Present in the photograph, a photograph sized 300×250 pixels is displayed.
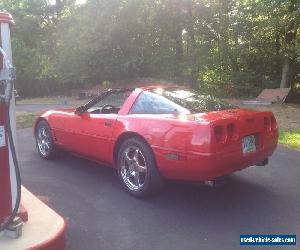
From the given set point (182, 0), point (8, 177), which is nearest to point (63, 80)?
point (182, 0)

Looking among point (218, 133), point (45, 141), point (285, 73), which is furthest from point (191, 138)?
point (285, 73)

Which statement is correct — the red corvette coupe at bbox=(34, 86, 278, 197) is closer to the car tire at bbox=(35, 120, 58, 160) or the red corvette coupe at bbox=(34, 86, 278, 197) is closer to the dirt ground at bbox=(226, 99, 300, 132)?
the car tire at bbox=(35, 120, 58, 160)

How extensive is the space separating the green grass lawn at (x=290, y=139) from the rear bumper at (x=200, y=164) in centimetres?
332

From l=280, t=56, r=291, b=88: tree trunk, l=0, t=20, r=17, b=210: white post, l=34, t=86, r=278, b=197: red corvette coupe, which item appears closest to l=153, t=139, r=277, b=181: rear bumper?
l=34, t=86, r=278, b=197: red corvette coupe

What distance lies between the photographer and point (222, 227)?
12.6 feet

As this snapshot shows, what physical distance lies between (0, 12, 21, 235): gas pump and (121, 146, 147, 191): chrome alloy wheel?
1.87 meters

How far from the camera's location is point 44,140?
6.51 metres

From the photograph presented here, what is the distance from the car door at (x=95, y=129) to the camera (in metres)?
5.13

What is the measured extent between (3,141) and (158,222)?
5.87ft

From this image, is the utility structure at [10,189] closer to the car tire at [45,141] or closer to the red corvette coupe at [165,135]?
the red corvette coupe at [165,135]

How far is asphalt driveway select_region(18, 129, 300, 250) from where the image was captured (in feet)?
11.9

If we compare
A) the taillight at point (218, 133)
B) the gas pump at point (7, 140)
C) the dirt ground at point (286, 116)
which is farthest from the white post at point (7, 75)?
the dirt ground at point (286, 116)

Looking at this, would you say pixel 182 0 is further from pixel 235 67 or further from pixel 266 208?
pixel 266 208

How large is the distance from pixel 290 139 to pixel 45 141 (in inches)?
188
